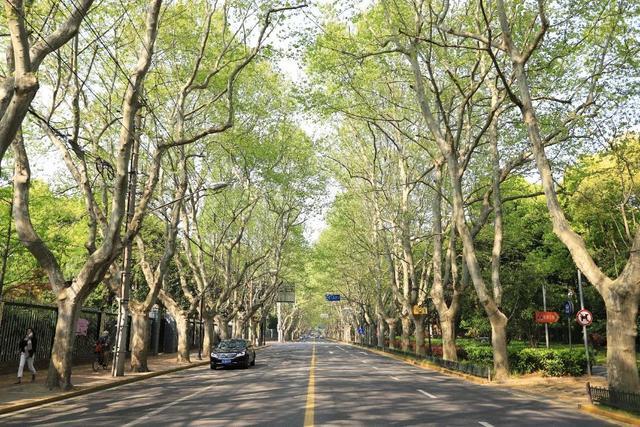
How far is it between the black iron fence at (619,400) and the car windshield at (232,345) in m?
16.7

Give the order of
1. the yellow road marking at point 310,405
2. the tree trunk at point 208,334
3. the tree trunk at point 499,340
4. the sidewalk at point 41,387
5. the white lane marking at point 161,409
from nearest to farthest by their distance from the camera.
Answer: the yellow road marking at point 310,405 < the white lane marking at point 161,409 < the sidewalk at point 41,387 < the tree trunk at point 499,340 < the tree trunk at point 208,334

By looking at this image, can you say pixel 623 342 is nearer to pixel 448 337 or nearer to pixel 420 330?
pixel 448 337

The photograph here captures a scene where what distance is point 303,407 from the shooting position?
11102 millimetres

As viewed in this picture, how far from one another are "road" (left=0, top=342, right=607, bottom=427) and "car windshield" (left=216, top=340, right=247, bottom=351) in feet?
26.6

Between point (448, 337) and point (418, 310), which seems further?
point (418, 310)

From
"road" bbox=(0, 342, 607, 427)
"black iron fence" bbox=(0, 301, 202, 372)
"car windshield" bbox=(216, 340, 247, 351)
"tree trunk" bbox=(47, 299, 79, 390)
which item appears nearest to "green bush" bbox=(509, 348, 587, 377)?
"road" bbox=(0, 342, 607, 427)

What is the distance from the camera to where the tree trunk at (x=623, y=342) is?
11.3m

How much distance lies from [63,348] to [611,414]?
540 inches

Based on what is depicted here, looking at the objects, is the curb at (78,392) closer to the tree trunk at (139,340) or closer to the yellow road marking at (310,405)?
the tree trunk at (139,340)

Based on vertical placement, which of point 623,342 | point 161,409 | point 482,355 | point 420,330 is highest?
point 623,342

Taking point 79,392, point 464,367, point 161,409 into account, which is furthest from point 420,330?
point 161,409

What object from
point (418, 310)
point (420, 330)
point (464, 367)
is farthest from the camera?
point (420, 330)

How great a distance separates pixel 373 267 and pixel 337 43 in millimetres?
29661

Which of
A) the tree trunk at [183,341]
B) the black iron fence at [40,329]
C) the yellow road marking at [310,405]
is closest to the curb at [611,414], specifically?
the yellow road marking at [310,405]
